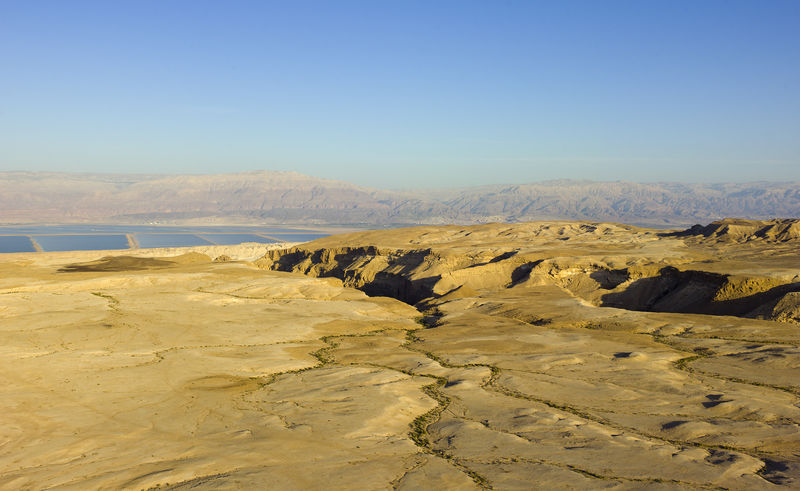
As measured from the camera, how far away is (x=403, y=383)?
2358 centimetres

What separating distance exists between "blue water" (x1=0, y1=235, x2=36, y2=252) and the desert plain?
87.1 metres

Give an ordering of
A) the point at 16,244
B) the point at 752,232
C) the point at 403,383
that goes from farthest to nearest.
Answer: the point at 16,244, the point at 752,232, the point at 403,383

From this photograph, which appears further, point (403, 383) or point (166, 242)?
point (166, 242)

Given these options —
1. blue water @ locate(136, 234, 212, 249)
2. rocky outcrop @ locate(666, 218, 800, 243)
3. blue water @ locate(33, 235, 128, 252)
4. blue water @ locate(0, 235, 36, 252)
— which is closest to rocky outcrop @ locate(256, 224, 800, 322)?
rocky outcrop @ locate(666, 218, 800, 243)

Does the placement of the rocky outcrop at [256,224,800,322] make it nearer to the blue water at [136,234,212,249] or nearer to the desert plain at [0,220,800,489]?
the desert plain at [0,220,800,489]

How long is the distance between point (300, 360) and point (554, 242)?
58.2 metres

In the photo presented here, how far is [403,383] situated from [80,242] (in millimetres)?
153619

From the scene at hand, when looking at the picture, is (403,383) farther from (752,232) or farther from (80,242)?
(80,242)

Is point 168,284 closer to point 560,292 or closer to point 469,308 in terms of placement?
point 469,308

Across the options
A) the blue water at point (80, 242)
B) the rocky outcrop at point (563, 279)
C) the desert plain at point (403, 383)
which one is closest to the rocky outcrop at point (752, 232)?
the rocky outcrop at point (563, 279)

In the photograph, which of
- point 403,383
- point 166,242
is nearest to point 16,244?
point 166,242

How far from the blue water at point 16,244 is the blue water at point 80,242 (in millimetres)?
2550

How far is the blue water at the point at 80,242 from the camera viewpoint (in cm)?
13612

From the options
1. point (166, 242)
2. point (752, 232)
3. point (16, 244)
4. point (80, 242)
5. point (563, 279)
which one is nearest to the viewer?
point (563, 279)
